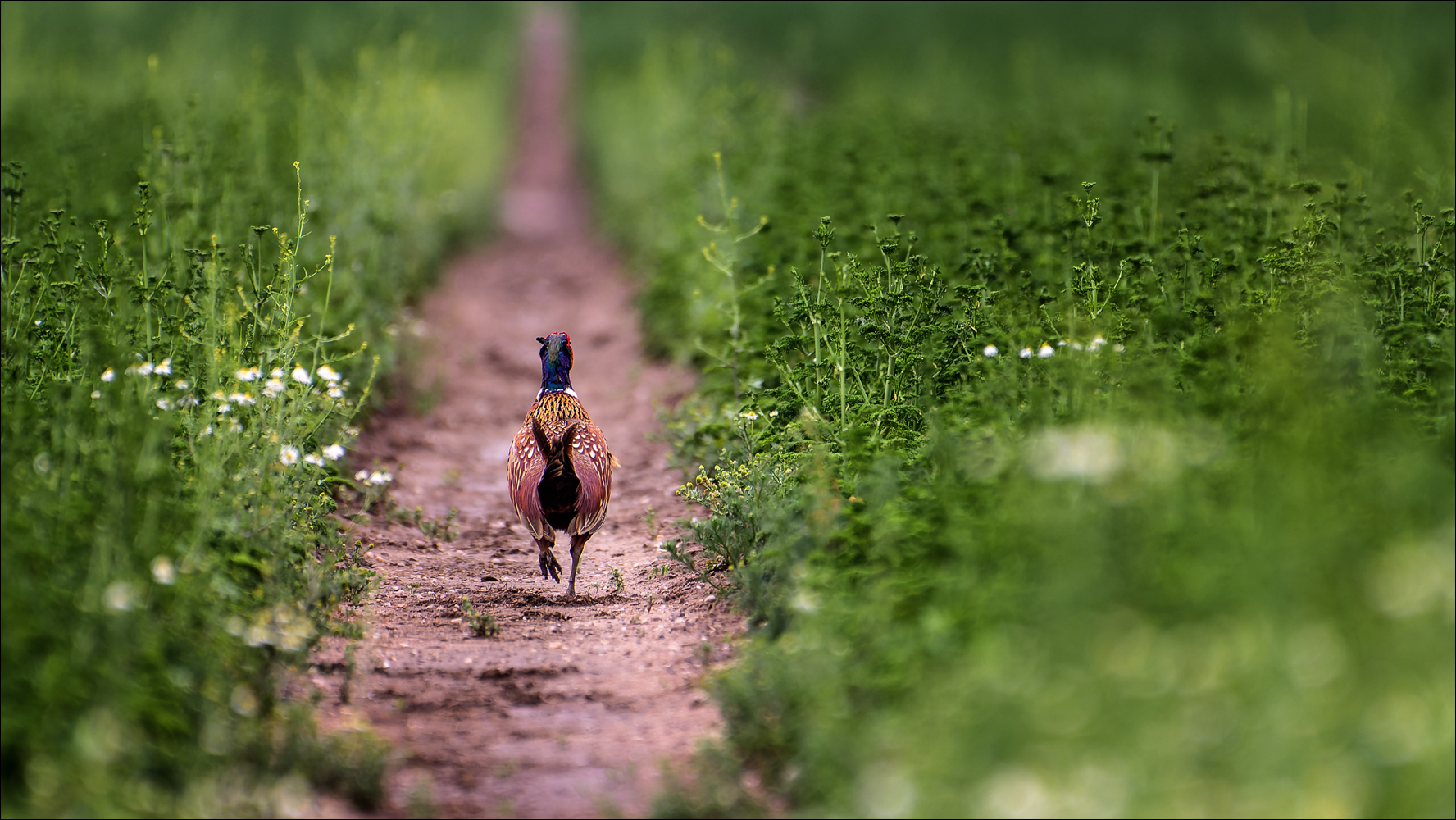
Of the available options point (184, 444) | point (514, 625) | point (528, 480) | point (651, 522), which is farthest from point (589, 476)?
point (184, 444)

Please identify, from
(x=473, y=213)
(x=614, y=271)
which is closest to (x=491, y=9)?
(x=473, y=213)

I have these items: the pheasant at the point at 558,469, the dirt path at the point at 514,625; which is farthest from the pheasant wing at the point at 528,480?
the dirt path at the point at 514,625

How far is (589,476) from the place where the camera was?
5043 millimetres

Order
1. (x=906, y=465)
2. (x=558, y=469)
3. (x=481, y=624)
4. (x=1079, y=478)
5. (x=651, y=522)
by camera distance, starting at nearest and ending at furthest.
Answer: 1. (x=1079, y=478)
2. (x=906, y=465)
3. (x=481, y=624)
4. (x=558, y=469)
5. (x=651, y=522)

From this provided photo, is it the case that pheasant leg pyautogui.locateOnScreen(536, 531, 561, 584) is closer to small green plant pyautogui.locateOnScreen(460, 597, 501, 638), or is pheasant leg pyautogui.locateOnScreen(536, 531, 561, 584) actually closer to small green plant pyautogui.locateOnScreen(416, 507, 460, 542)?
small green plant pyautogui.locateOnScreen(460, 597, 501, 638)

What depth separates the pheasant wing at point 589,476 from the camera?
5.02 metres

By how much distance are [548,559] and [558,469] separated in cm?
50

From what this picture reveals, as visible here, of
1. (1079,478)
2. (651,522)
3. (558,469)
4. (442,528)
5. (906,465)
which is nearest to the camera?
(1079,478)

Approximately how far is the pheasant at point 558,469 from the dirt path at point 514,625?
30cm

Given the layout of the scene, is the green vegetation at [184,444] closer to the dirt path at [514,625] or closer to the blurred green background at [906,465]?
the blurred green background at [906,465]

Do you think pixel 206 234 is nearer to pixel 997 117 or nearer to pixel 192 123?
pixel 192 123

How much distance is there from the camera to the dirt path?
11.9 feet

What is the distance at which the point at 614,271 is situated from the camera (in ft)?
40.2

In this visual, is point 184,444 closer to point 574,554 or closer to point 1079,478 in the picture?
point 574,554
